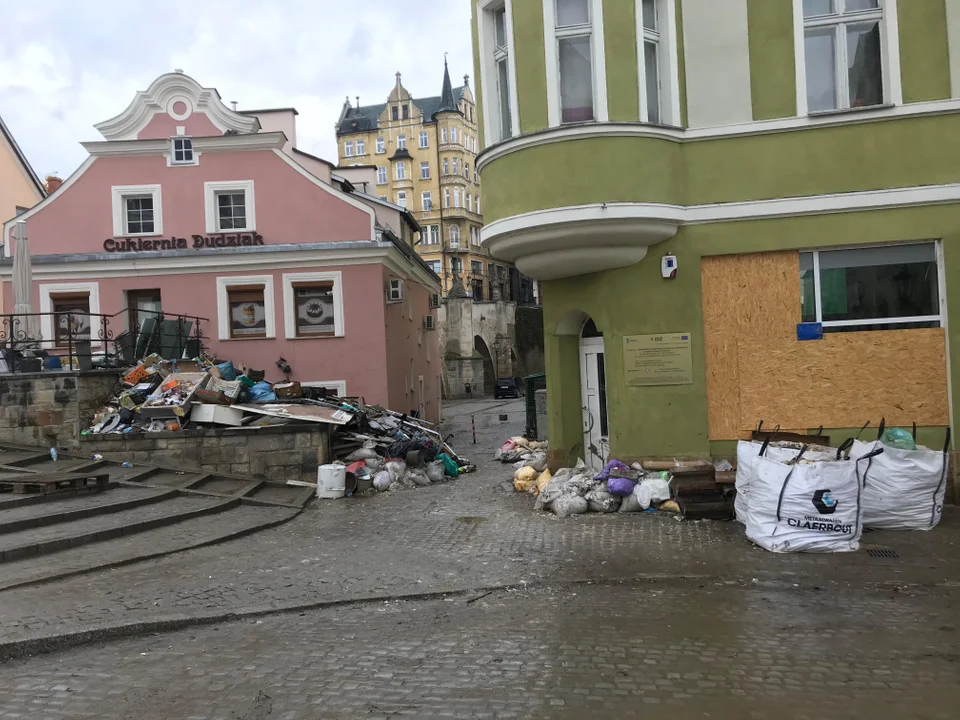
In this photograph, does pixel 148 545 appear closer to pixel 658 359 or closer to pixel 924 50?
pixel 658 359

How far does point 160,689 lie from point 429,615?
2152 mm

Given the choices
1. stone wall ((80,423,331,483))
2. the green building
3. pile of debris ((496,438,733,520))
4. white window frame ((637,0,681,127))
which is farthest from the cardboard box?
white window frame ((637,0,681,127))

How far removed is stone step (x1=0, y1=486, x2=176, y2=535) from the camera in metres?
8.52

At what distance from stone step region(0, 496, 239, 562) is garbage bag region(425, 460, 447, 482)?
3.41m

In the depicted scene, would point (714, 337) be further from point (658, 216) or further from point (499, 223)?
point (499, 223)

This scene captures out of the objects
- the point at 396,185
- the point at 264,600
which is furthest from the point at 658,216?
the point at 396,185

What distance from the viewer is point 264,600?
6.52 metres

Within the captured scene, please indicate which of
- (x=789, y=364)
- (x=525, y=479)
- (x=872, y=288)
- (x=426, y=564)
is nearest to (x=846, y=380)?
(x=789, y=364)

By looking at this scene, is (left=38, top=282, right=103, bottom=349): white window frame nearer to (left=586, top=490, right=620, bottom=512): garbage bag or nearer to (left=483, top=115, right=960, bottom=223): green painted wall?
(left=483, top=115, right=960, bottom=223): green painted wall

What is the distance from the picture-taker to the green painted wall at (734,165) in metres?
9.35

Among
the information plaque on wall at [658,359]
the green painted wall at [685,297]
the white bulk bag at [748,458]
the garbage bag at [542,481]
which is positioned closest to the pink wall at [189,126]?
the green painted wall at [685,297]

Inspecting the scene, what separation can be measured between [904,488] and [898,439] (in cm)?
81

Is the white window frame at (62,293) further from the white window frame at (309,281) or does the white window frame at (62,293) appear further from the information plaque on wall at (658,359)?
the information plaque on wall at (658,359)

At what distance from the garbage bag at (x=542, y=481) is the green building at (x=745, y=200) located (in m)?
1.24
